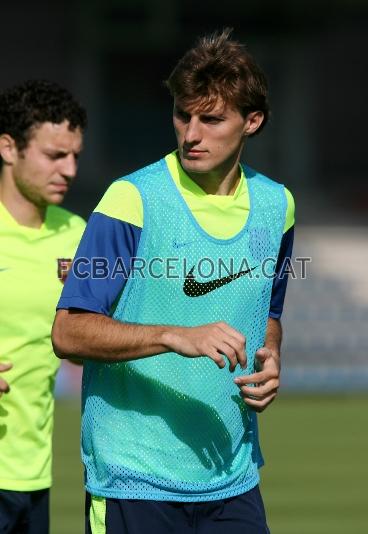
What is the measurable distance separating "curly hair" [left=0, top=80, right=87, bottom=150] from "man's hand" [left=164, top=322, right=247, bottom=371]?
2.03 meters

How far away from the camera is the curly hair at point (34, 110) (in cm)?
544

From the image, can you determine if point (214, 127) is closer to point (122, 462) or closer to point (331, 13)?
point (122, 462)

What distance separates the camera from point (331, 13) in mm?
23625

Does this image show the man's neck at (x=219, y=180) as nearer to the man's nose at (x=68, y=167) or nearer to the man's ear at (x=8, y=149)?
the man's nose at (x=68, y=167)

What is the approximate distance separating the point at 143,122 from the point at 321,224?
570cm

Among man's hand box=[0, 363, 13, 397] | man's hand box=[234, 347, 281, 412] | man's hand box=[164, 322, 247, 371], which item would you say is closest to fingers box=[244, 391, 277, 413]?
man's hand box=[234, 347, 281, 412]

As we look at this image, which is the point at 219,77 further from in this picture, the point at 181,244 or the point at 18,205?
the point at 18,205

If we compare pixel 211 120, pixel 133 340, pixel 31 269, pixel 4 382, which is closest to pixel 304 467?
pixel 31 269

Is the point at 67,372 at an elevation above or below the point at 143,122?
below

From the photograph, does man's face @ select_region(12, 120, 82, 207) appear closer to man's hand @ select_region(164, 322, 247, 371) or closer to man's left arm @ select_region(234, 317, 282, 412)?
man's left arm @ select_region(234, 317, 282, 412)

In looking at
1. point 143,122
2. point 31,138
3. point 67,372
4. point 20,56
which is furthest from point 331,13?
point 31,138

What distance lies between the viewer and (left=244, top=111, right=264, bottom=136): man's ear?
4.15m

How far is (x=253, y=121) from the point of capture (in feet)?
13.7

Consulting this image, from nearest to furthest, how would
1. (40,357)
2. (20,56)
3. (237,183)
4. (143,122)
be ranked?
(237,183) < (40,357) < (20,56) < (143,122)
